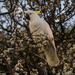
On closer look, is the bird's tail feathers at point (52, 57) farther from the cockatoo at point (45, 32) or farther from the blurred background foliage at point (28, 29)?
the blurred background foliage at point (28, 29)

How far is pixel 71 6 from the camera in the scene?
9.12 ft

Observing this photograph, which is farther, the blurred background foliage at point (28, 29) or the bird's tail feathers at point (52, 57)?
the blurred background foliage at point (28, 29)

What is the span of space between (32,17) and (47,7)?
3.13ft

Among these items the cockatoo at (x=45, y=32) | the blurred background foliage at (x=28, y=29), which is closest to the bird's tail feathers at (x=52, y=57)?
the cockatoo at (x=45, y=32)

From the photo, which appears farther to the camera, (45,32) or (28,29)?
(28,29)

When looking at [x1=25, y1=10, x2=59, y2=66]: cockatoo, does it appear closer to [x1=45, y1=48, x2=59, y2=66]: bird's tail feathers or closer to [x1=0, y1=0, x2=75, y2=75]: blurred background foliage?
[x1=45, y1=48, x2=59, y2=66]: bird's tail feathers

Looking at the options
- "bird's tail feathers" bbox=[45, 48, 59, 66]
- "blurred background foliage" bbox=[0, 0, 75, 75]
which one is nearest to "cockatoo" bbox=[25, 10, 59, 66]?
"bird's tail feathers" bbox=[45, 48, 59, 66]

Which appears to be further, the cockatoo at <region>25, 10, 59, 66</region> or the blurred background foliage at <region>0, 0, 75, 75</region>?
the blurred background foliage at <region>0, 0, 75, 75</region>

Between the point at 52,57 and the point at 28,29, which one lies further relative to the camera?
the point at 28,29

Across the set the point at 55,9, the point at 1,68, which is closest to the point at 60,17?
the point at 55,9

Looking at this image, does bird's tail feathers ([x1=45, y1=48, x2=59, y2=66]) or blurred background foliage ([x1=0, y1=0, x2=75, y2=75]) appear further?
blurred background foliage ([x1=0, y1=0, x2=75, y2=75])

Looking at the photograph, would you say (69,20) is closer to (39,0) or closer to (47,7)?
(47,7)

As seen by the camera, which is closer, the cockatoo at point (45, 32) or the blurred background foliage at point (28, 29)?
the cockatoo at point (45, 32)

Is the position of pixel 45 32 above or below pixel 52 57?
above
